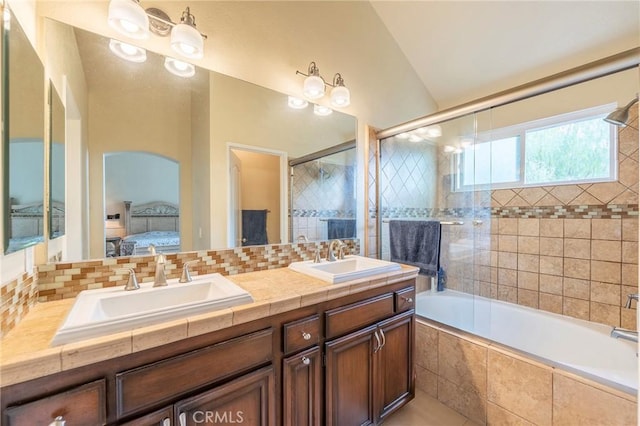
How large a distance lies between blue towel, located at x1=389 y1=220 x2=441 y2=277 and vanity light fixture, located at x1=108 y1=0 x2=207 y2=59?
6.24ft

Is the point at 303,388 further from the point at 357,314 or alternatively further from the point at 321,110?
the point at 321,110

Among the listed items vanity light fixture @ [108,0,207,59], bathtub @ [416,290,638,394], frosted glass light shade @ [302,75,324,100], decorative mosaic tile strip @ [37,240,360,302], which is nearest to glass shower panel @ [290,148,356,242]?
decorative mosaic tile strip @ [37,240,360,302]

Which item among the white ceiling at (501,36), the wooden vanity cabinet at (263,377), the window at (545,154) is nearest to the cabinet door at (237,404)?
the wooden vanity cabinet at (263,377)

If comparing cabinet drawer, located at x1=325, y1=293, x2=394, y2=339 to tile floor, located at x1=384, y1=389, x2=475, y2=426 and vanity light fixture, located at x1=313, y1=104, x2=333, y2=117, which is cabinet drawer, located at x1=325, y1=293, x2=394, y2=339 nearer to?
tile floor, located at x1=384, y1=389, x2=475, y2=426

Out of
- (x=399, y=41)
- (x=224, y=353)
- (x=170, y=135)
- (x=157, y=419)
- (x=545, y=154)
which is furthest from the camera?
(x=399, y=41)

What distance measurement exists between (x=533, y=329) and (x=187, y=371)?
2.59 meters

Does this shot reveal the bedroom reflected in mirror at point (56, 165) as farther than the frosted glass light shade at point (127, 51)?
No

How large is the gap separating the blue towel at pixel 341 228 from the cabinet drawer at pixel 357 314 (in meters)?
0.68

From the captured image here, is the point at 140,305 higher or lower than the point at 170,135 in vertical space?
lower

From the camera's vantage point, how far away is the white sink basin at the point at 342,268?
1302 millimetres

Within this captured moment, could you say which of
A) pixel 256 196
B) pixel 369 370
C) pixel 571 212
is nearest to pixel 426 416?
pixel 369 370

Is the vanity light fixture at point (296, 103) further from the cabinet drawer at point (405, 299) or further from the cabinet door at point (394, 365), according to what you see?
the cabinet door at point (394, 365)

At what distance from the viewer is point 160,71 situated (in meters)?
1.32

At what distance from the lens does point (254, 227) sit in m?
1.60
